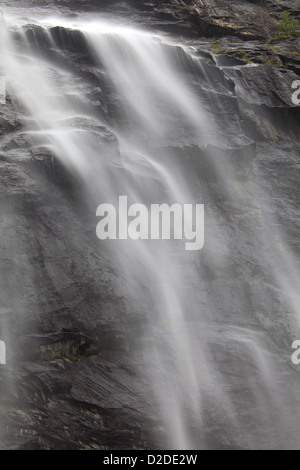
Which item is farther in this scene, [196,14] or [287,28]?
[287,28]

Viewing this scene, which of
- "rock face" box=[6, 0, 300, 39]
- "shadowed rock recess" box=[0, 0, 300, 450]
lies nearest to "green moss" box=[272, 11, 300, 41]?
"rock face" box=[6, 0, 300, 39]

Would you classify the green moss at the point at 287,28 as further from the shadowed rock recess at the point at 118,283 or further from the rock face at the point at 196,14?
the shadowed rock recess at the point at 118,283

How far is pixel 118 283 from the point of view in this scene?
27.7ft

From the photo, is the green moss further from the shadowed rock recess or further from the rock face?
the shadowed rock recess

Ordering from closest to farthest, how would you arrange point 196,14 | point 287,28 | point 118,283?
point 118,283
point 196,14
point 287,28

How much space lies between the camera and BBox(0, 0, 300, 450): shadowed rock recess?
273 inches

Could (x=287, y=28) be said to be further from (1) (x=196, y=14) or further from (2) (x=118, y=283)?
(2) (x=118, y=283)

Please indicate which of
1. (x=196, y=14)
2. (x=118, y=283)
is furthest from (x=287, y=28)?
(x=118, y=283)

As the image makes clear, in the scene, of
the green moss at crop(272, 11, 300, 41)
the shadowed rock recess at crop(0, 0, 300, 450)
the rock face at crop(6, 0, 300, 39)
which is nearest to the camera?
the shadowed rock recess at crop(0, 0, 300, 450)

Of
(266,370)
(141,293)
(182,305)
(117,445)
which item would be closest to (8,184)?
(141,293)

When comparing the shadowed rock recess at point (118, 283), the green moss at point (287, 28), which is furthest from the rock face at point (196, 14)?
the shadowed rock recess at point (118, 283)

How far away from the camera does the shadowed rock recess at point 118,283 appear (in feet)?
22.8

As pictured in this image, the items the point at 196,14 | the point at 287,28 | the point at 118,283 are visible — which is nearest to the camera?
the point at 118,283
